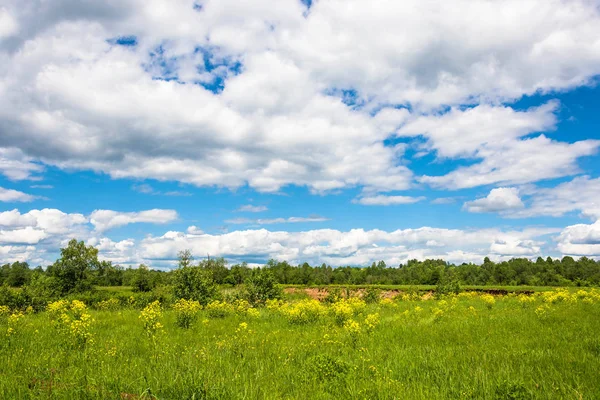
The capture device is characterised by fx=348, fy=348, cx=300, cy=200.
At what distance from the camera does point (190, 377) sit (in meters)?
6.11

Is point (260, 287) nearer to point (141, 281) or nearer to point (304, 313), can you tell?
point (304, 313)

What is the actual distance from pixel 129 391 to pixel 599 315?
18.5m

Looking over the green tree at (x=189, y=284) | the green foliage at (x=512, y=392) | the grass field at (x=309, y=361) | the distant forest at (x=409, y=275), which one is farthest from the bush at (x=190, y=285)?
the distant forest at (x=409, y=275)

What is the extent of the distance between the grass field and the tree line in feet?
54.4

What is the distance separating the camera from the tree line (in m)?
47.3

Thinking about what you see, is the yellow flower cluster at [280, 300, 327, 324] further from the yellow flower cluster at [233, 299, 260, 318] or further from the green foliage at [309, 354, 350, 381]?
the green foliage at [309, 354, 350, 381]

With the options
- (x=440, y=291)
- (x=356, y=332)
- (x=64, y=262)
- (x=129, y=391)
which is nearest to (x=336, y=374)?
(x=129, y=391)

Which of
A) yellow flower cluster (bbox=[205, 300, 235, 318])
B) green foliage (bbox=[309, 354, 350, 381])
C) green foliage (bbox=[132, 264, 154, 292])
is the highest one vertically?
green foliage (bbox=[309, 354, 350, 381])

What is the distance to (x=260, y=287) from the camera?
28188 mm

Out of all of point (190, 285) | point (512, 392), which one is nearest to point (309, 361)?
point (512, 392)

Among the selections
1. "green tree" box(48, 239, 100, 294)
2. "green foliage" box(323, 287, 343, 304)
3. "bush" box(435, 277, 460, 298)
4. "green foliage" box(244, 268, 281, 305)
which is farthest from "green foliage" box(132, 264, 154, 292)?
"bush" box(435, 277, 460, 298)

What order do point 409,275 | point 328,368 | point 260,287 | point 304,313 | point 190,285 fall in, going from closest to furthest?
point 328,368
point 304,313
point 190,285
point 260,287
point 409,275

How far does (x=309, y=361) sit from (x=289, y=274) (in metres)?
126

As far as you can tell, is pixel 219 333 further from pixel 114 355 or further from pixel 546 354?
pixel 546 354
